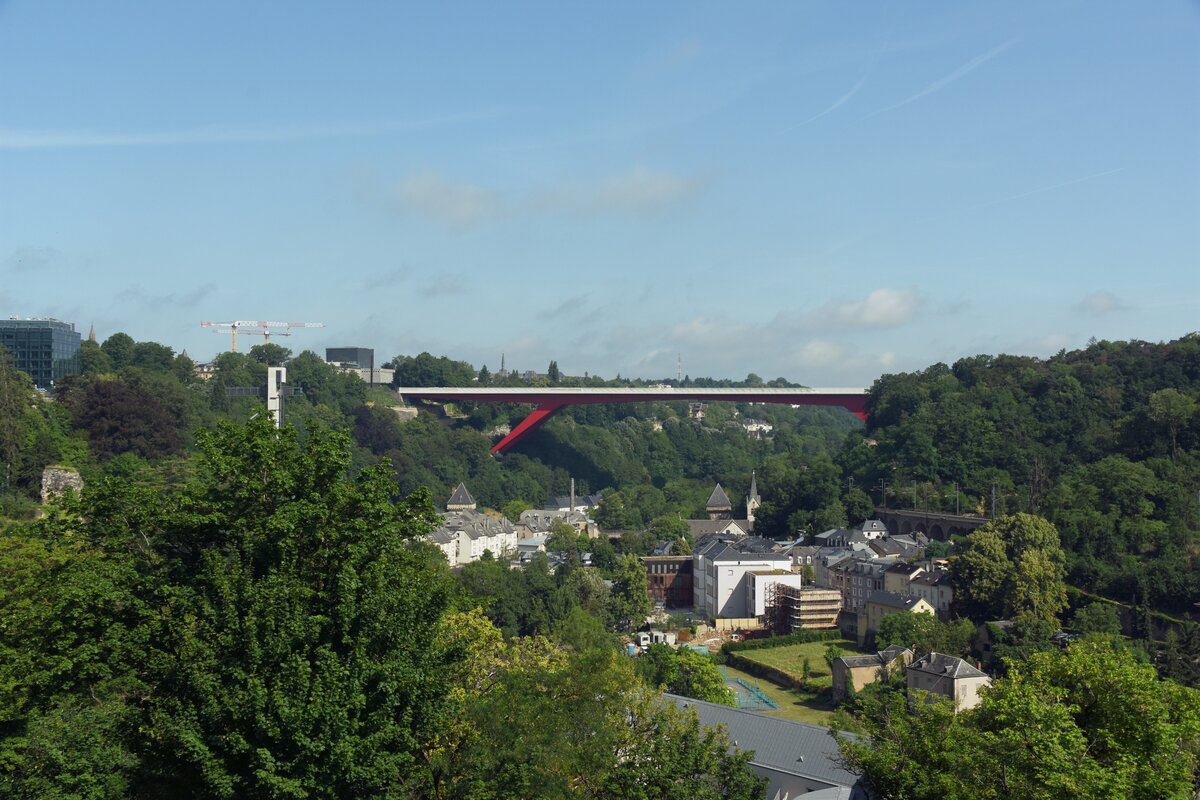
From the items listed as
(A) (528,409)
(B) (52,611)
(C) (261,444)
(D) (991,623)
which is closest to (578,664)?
(C) (261,444)

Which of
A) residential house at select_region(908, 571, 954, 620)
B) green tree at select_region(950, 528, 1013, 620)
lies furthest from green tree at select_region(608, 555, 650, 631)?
green tree at select_region(950, 528, 1013, 620)

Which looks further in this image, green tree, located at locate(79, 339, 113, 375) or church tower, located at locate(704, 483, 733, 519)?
church tower, located at locate(704, 483, 733, 519)

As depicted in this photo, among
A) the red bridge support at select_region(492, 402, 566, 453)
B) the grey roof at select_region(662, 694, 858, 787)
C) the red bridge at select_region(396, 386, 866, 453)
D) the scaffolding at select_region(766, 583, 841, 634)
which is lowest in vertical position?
the scaffolding at select_region(766, 583, 841, 634)

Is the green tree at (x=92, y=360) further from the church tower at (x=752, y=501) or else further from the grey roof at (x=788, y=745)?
the grey roof at (x=788, y=745)

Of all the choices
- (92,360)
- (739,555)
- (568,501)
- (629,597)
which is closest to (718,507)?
(568,501)

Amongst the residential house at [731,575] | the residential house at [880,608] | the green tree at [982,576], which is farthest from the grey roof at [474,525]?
the green tree at [982,576]

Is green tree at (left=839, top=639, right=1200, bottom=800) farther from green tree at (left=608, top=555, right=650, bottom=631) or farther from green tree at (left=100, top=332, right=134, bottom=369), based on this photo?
green tree at (left=100, top=332, right=134, bottom=369)

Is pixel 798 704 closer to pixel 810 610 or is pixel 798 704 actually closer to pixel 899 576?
pixel 810 610
